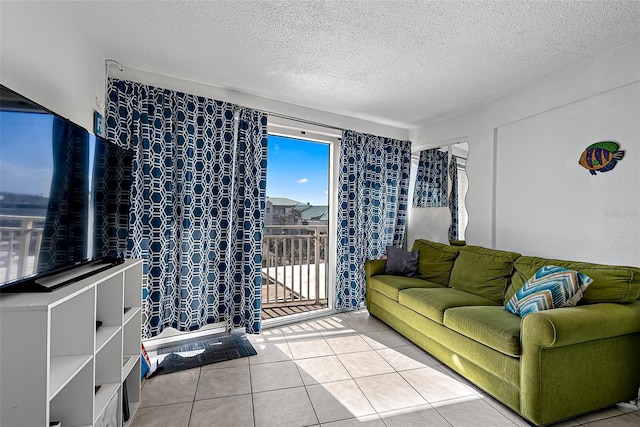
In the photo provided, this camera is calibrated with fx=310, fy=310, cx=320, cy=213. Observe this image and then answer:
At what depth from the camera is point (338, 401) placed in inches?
82.5

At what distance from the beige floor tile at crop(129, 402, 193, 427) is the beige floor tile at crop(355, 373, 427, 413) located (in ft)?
3.90

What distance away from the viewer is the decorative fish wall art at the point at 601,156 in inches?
91.1

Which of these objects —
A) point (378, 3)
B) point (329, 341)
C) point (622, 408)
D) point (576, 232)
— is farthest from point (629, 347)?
point (378, 3)

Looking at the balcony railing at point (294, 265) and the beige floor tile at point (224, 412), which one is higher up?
the balcony railing at point (294, 265)

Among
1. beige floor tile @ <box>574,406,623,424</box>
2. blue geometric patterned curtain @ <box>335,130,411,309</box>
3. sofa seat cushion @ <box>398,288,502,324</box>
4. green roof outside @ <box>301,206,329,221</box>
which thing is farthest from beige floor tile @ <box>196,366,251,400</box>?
beige floor tile @ <box>574,406,623,424</box>

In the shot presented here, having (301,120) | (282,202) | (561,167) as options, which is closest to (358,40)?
(301,120)

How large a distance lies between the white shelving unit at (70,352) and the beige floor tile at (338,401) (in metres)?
1.16

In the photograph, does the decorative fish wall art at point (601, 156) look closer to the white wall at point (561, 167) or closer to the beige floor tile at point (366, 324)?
the white wall at point (561, 167)

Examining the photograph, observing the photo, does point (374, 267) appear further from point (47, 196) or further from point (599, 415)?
point (47, 196)

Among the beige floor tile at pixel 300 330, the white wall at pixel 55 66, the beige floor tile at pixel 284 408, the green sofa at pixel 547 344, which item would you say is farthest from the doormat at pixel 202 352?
the white wall at pixel 55 66

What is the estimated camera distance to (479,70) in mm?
2652

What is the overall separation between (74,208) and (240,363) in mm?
1777

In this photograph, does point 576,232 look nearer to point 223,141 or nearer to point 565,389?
point 565,389

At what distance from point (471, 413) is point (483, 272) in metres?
1.32
